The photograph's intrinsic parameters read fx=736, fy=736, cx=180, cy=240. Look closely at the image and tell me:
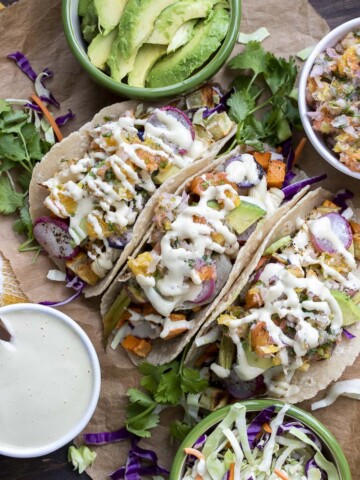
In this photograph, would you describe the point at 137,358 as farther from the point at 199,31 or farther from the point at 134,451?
the point at 199,31

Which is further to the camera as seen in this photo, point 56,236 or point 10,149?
point 10,149

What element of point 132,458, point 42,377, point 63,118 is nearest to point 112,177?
point 63,118

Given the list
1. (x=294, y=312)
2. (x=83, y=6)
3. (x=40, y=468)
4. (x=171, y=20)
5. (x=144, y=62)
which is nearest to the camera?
(x=294, y=312)

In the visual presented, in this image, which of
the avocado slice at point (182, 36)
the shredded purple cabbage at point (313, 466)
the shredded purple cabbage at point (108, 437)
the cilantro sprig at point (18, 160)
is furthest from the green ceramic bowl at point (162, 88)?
the shredded purple cabbage at point (313, 466)

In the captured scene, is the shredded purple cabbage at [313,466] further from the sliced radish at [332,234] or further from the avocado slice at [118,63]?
the avocado slice at [118,63]

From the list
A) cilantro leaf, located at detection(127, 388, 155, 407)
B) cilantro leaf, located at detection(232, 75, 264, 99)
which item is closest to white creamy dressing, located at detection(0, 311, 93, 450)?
cilantro leaf, located at detection(127, 388, 155, 407)

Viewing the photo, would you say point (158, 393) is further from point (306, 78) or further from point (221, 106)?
point (306, 78)
